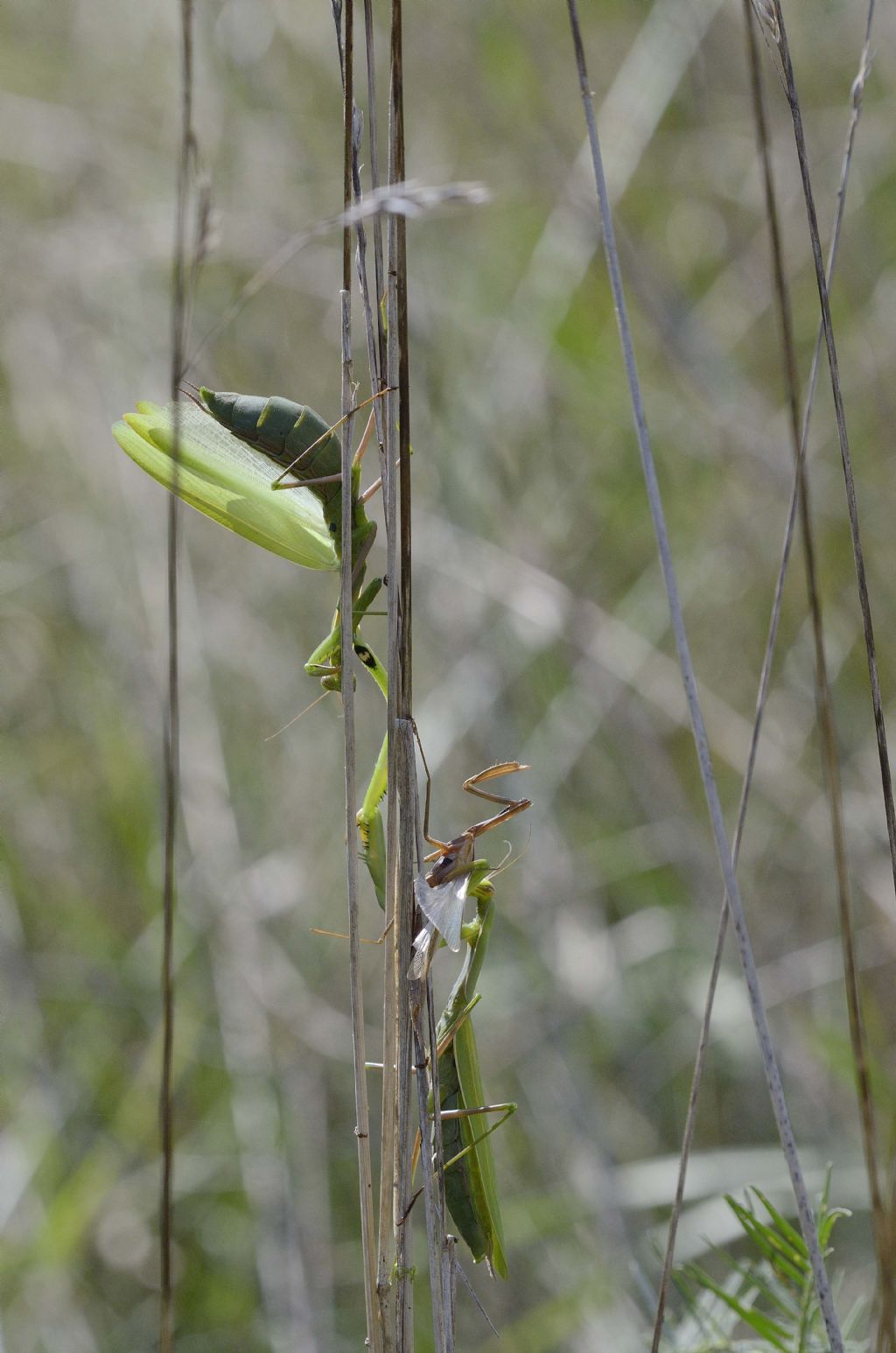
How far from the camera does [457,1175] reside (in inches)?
43.7

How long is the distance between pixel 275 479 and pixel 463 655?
157cm

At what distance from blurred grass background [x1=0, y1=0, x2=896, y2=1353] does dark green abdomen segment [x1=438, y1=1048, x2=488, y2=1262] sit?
46.2 inches

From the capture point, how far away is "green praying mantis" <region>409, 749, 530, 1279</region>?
3.47 ft

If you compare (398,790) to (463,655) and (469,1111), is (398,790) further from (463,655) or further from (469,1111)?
(463,655)

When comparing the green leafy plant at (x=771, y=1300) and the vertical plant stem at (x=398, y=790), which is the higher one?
the vertical plant stem at (x=398, y=790)

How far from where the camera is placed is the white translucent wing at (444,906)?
0.96 metres

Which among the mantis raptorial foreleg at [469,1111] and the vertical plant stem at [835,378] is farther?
the mantis raptorial foreleg at [469,1111]

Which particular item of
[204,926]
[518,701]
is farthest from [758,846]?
[204,926]

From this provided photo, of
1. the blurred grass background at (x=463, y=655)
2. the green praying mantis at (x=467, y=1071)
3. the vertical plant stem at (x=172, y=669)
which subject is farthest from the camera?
the blurred grass background at (x=463, y=655)

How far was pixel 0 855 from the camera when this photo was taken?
2783mm

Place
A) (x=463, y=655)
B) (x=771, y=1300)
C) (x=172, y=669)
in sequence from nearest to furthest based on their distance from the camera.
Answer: (x=172, y=669)
(x=771, y=1300)
(x=463, y=655)

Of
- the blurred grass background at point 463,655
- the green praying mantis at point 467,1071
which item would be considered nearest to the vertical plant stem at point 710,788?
the green praying mantis at point 467,1071

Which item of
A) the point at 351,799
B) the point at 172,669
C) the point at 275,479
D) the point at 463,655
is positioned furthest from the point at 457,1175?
the point at 463,655

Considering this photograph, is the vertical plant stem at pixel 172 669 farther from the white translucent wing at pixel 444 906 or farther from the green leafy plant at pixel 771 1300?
the green leafy plant at pixel 771 1300
